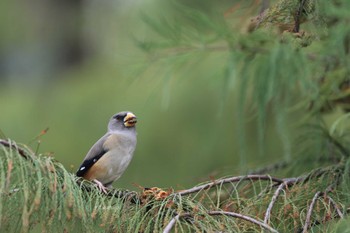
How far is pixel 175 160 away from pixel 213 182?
8.78 feet

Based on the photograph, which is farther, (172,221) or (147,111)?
(147,111)

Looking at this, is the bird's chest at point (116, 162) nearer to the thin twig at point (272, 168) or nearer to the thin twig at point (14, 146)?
Answer: the thin twig at point (272, 168)

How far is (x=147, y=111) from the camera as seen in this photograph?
16.0 feet

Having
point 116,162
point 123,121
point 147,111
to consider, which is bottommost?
point 147,111

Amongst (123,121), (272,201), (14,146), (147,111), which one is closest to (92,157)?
(123,121)

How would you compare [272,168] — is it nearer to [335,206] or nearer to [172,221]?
[335,206]

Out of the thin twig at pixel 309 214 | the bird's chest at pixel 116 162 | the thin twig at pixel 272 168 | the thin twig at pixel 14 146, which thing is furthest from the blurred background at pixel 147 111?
the thin twig at pixel 14 146

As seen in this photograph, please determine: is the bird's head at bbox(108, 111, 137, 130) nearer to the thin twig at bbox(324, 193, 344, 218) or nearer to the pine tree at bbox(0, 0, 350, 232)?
the pine tree at bbox(0, 0, 350, 232)

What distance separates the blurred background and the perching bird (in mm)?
138

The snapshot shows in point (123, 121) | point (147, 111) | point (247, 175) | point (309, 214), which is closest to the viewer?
point (309, 214)

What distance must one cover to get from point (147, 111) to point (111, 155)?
2.20m

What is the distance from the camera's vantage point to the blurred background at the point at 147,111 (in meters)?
3.11

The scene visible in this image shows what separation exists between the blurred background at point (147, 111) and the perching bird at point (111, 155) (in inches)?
5.5

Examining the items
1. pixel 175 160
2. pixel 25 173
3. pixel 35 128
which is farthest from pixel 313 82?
pixel 35 128
